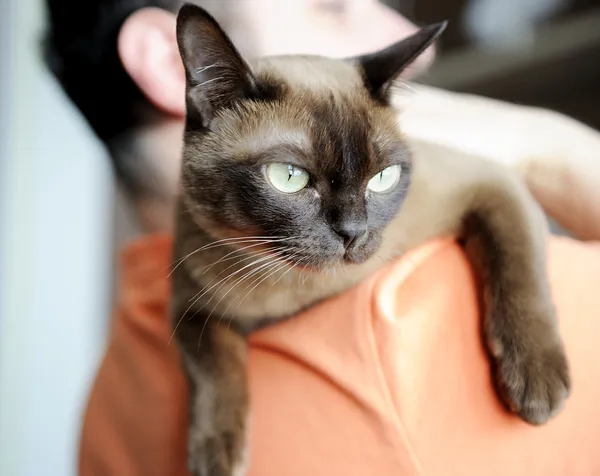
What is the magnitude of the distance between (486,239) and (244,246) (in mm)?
317

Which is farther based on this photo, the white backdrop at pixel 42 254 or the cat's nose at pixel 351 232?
the white backdrop at pixel 42 254

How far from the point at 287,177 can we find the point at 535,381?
0.37 metres

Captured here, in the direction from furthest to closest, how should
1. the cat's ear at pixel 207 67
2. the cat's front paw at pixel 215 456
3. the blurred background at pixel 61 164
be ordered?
the blurred background at pixel 61 164 < the cat's front paw at pixel 215 456 < the cat's ear at pixel 207 67

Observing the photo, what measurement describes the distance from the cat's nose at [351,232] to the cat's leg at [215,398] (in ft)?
0.79

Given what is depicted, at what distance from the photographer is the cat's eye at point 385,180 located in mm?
667

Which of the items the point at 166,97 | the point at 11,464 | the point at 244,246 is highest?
the point at 166,97

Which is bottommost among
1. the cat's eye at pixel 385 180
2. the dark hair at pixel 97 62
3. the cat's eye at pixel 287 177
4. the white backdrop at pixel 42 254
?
the white backdrop at pixel 42 254

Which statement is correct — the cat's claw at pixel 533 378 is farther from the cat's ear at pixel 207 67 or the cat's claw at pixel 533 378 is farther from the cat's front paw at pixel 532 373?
the cat's ear at pixel 207 67

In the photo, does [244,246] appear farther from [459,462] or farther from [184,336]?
[459,462]

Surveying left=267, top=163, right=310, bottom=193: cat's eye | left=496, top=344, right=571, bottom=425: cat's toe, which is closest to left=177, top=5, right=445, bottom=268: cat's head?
left=267, top=163, right=310, bottom=193: cat's eye

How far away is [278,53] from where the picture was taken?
2.48ft

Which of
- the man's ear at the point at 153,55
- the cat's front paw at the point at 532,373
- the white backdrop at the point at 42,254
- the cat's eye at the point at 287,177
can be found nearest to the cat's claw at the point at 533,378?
the cat's front paw at the point at 532,373

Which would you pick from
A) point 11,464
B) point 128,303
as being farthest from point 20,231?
point 11,464

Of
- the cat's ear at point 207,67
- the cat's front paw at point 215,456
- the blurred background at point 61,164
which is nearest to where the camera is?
the cat's ear at point 207,67
